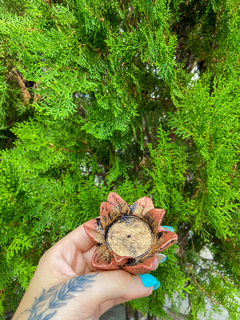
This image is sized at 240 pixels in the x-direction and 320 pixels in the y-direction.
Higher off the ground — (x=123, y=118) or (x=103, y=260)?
(x=123, y=118)

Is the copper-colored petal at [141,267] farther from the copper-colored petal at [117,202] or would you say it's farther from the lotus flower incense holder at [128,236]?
the copper-colored petal at [117,202]

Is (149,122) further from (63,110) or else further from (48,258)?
(48,258)

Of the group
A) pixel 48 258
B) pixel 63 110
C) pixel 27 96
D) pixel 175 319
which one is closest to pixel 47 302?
pixel 48 258

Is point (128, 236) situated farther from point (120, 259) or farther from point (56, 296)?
point (56, 296)

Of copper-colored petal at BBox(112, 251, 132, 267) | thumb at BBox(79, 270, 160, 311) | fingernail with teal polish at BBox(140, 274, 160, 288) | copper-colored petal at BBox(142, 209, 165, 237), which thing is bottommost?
fingernail with teal polish at BBox(140, 274, 160, 288)

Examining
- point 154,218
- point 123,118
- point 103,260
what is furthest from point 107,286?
point 123,118

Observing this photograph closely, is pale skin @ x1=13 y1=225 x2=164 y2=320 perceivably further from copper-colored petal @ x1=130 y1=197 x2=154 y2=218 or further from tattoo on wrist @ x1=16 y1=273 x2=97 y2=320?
copper-colored petal @ x1=130 y1=197 x2=154 y2=218

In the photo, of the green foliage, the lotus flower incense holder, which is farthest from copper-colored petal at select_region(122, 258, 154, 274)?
the green foliage
